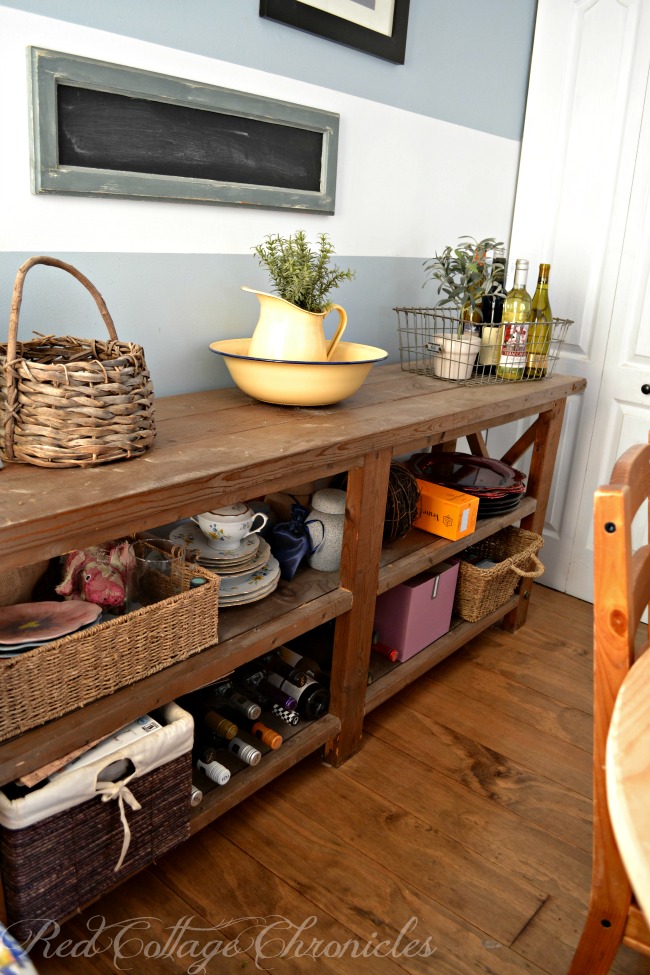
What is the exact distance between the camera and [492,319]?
2.25m

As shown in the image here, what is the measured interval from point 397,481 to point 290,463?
0.67m

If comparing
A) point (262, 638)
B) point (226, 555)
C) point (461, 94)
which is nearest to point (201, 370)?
point (226, 555)

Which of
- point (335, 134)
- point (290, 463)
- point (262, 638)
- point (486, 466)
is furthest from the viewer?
point (486, 466)

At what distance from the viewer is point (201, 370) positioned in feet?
5.94

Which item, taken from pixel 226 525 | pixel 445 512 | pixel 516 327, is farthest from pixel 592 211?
pixel 226 525

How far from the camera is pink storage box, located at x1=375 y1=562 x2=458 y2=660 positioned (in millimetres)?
2031

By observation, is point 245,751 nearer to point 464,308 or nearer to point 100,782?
point 100,782

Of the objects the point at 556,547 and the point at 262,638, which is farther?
the point at 556,547

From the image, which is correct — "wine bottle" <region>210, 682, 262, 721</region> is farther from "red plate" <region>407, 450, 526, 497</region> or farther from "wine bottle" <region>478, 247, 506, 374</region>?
"wine bottle" <region>478, 247, 506, 374</region>

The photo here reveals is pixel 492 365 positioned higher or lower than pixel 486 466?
higher

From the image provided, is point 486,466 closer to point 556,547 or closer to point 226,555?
point 556,547

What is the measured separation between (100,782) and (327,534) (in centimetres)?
75

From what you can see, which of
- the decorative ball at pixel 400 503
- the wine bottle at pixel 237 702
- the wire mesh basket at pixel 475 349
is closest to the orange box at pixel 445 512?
the decorative ball at pixel 400 503

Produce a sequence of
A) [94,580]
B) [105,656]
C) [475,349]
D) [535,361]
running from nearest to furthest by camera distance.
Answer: [105,656]
[94,580]
[475,349]
[535,361]
